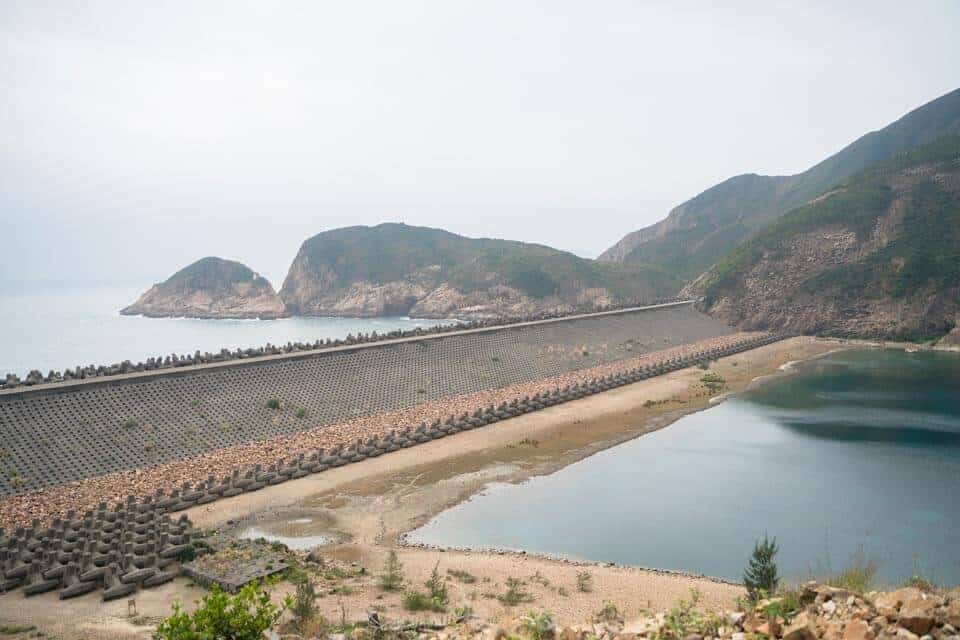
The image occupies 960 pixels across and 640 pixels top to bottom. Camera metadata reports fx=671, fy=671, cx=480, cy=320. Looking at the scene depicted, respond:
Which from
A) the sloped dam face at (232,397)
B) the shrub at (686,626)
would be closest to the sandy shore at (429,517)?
the shrub at (686,626)

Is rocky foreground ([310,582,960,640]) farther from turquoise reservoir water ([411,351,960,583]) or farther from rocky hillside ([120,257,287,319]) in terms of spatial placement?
rocky hillside ([120,257,287,319])

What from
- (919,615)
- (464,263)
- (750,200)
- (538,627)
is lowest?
(538,627)

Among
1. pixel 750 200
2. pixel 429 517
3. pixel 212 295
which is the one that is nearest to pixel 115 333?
pixel 212 295

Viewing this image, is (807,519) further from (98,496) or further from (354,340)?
(354,340)

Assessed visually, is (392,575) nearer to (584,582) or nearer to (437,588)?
(437,588)

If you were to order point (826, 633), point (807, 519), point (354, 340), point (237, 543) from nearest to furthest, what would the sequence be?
point (826, 633) → point (237, 543) → point (807, 519) → point (354, 340)

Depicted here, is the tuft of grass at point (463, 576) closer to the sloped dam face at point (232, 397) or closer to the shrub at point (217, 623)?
the shrub at point (217, 623)

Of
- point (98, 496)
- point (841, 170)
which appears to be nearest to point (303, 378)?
point (98, 496)
